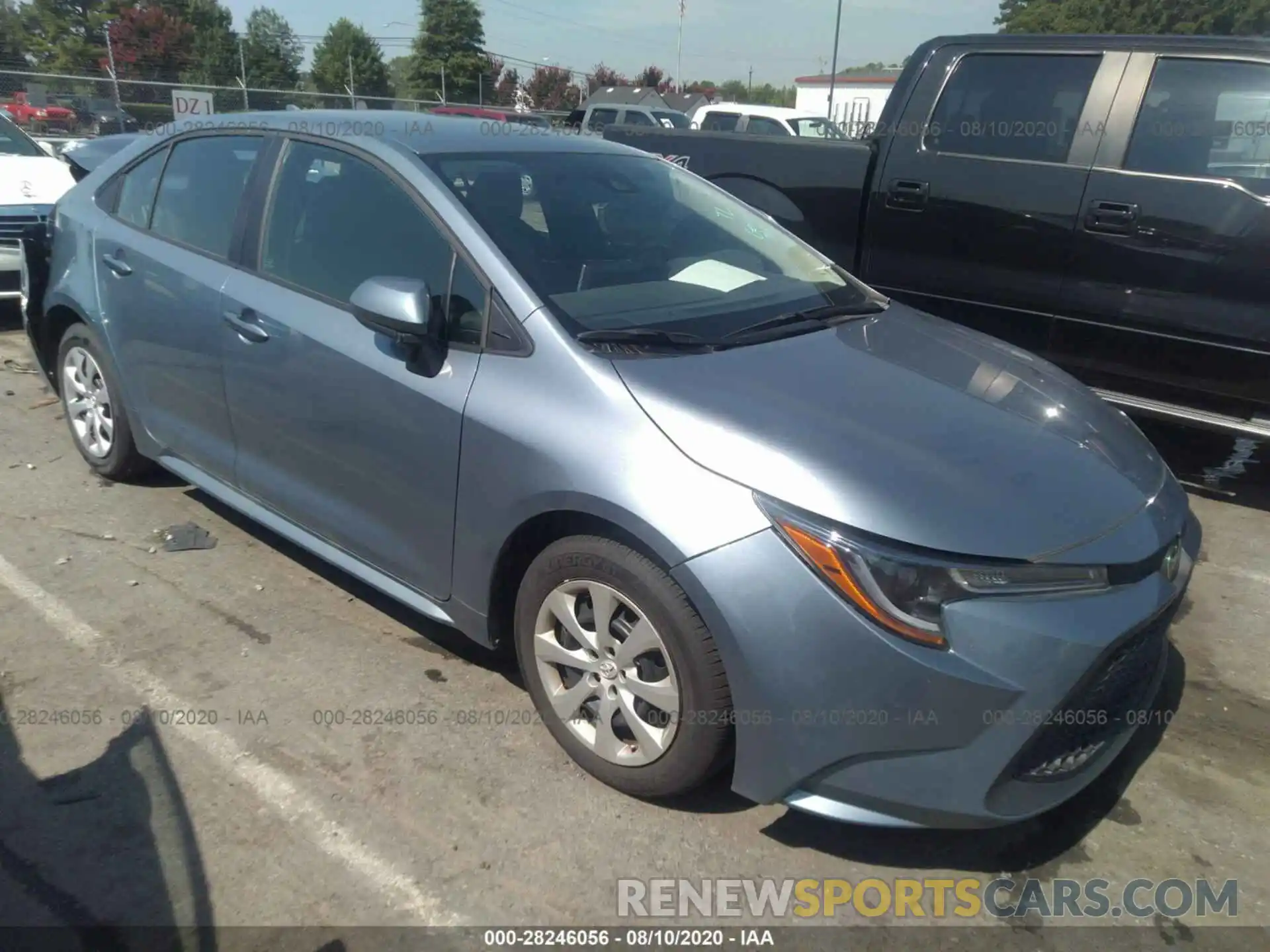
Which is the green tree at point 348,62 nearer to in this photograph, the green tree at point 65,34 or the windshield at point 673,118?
the green tree at point 65,34

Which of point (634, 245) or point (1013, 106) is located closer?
point (634, 245)

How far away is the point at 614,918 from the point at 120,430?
3258 millimetres

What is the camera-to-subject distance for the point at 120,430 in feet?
14.5

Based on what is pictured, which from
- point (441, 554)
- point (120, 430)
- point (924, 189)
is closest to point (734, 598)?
point (441, 554)

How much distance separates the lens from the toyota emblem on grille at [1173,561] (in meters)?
2.58

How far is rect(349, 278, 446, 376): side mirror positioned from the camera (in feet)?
9.16

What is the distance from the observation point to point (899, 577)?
7.27 feet

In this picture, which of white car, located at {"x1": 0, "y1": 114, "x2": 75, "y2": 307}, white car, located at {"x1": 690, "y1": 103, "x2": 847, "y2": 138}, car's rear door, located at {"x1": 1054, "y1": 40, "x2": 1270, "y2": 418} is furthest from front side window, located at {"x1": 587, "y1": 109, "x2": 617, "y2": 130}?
car's rear door, located at {"x1": 1054, "y1": 40, "x2": 1270, "y2": 418}

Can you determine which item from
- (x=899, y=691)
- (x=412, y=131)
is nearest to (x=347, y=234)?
(x=412, y=131)

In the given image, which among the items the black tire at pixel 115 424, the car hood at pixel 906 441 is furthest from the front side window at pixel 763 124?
the car hood at pixel 906 441

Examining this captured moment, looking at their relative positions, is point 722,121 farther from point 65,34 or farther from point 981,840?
point 65,34

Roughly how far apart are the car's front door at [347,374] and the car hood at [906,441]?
0.68 metres

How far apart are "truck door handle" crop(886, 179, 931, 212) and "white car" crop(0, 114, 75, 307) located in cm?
582

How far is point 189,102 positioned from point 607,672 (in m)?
19.9
